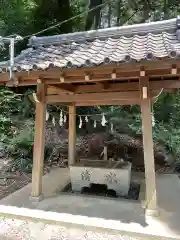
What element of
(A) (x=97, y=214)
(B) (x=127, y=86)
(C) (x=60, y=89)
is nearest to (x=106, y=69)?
(B) (x=127, y=86)

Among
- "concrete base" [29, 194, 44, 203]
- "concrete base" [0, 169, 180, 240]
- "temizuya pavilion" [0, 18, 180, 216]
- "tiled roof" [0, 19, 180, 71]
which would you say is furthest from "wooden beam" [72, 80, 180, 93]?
"concrete base" [29, 194, 44, 203]

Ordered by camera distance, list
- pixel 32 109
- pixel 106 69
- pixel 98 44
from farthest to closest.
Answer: pixel 32 109, pixel 98 44, pixel 106 69

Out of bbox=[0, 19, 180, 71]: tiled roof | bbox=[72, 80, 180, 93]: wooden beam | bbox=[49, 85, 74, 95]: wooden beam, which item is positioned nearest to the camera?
bbox=[0, 19, 180, 71]: tiled roof

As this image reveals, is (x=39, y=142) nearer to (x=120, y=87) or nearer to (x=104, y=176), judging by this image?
(x=104, y=176)

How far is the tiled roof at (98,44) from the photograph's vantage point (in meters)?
3.68

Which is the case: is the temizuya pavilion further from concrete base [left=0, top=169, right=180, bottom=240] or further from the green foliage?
the green foliage

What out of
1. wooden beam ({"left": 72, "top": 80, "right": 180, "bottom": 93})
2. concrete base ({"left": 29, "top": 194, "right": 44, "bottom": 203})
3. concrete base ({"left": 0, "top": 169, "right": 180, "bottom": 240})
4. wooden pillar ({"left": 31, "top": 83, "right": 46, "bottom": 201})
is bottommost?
concrete base ({"left": 0, "top": 169, "right": 180, "bottom": 240})

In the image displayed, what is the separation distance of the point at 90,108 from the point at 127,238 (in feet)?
20.6

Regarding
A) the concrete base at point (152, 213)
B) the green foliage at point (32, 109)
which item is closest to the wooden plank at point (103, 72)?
the concrete base at point (152, 213)

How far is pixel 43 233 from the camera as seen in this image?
3.46m

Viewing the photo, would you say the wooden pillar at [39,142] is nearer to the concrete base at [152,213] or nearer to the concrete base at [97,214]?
the concrete base at [97,214]

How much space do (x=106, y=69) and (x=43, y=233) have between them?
2516mm

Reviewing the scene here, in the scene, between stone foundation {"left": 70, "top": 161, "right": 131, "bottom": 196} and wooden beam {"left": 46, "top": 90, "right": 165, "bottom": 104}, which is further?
stone foundation {"left": 70, "top": 161, "right": 131, "bottom": 196}

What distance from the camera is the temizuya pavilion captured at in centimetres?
330
